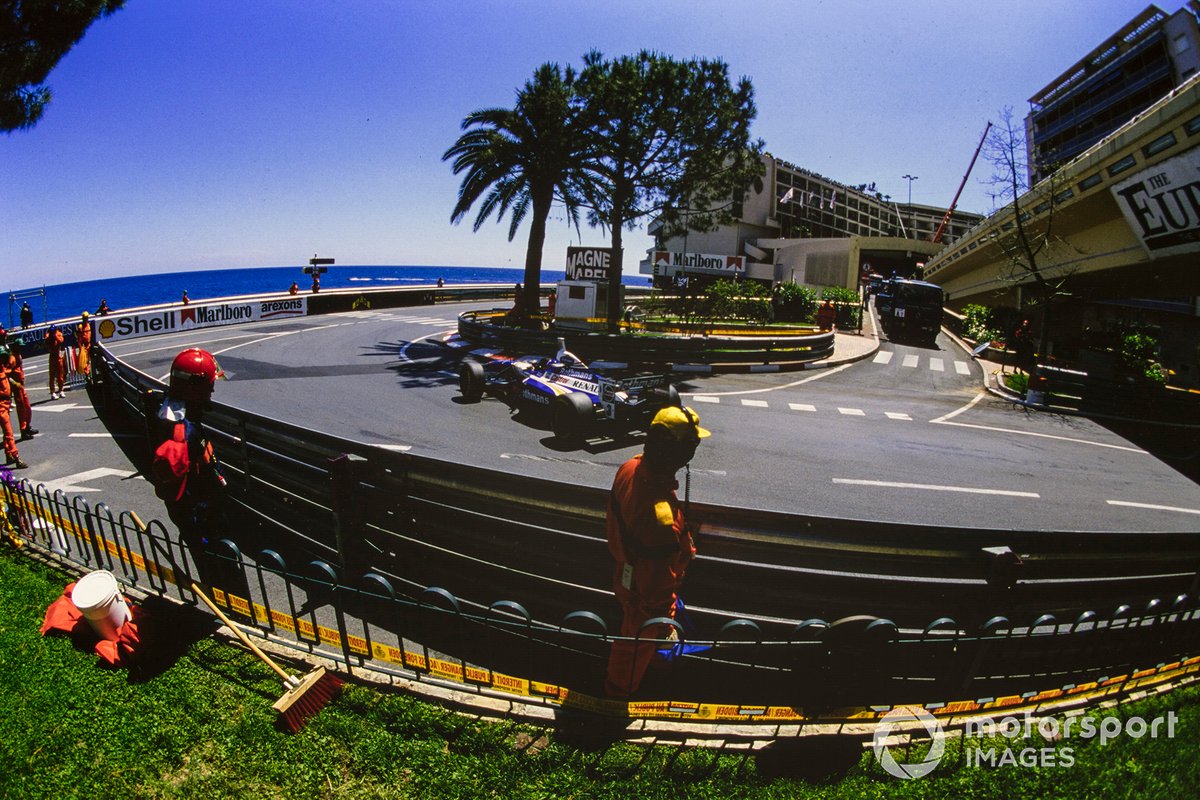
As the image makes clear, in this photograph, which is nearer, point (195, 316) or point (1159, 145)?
point (1159, 145)

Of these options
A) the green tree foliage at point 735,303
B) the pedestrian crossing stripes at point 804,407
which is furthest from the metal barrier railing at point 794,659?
the green tree foliage at point 735,303

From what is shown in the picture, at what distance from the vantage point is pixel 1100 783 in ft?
9.75

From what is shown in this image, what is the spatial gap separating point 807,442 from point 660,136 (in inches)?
632

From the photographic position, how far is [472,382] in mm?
12430

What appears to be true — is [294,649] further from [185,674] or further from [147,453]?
[147,453]

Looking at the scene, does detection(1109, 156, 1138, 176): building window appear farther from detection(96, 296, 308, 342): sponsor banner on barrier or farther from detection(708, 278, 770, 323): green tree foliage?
detection(96, 296, 308, 342): sponsor banner on barrier

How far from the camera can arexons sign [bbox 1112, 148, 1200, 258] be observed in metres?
13.8

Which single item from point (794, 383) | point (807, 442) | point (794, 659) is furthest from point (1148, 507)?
point (794, 383)

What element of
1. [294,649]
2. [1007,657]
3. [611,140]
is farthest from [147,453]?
[611,140]

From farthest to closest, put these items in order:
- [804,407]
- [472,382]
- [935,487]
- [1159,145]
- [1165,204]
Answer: [1165,204], [1159,145], [804,407], [472,382], [935,487]

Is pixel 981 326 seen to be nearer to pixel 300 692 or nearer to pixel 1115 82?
pixel 300 692

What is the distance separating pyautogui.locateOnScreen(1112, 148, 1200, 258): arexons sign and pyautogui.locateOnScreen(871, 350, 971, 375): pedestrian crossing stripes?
6.00 m

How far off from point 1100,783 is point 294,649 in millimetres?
4857

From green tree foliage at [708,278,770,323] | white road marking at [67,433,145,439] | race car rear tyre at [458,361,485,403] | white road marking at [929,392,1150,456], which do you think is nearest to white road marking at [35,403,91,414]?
white road marking at [67,433,145,439]
